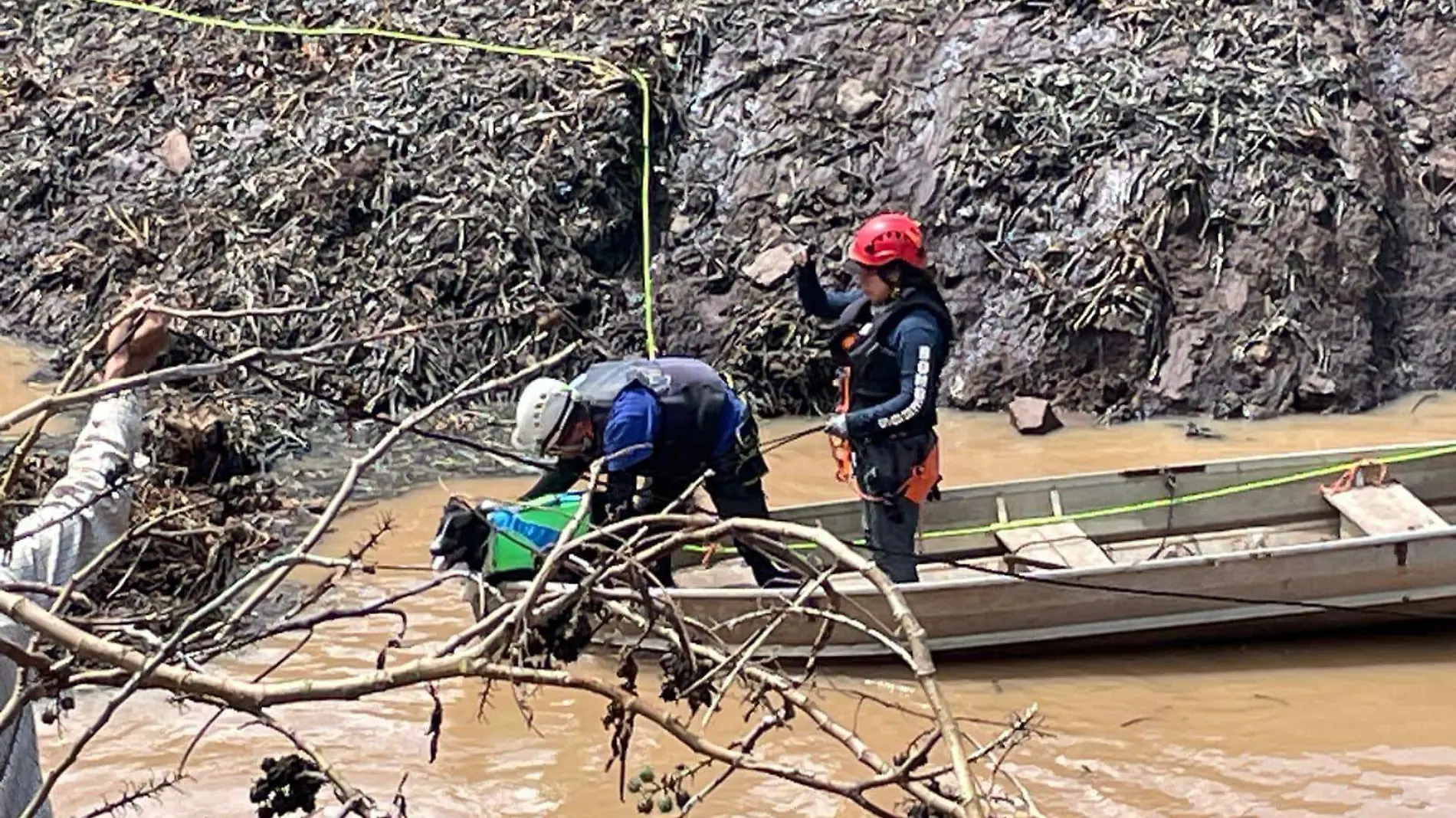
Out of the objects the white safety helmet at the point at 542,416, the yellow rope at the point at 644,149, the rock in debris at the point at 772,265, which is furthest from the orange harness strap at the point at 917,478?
the rock in debris at the point at 772,265

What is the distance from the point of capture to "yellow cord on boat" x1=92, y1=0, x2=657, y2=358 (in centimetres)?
1213

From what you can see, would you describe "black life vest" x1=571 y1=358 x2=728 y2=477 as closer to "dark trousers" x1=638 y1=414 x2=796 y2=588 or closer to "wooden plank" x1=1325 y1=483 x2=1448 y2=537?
"dark trousers" x1=638 y1=414 x2=796 y2=588

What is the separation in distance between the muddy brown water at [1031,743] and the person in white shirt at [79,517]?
2.59 m

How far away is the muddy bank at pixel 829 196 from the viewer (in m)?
11.2

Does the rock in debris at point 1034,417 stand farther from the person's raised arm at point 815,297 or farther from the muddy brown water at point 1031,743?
the muddy brown water at point 1031,743

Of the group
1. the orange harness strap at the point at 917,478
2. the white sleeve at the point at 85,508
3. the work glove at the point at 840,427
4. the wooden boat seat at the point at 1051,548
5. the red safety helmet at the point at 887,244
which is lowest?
the wooden boat seat at the point at 1051,548

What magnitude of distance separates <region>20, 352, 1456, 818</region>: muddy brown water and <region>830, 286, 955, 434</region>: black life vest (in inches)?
44.8

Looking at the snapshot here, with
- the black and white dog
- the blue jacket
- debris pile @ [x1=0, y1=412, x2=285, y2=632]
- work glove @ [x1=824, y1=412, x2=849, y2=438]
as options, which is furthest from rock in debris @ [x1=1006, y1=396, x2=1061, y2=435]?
the black and white dog

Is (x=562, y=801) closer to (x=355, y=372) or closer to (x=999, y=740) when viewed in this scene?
(x=999, y=740)

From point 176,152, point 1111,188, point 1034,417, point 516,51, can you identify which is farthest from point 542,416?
point 176,152

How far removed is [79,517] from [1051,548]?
5.32 m

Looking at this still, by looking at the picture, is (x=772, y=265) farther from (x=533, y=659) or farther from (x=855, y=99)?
(x=533, y=659)

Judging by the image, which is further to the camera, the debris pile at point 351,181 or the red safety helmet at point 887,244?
the debris pile at point 351,181

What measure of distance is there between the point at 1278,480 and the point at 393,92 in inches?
338
